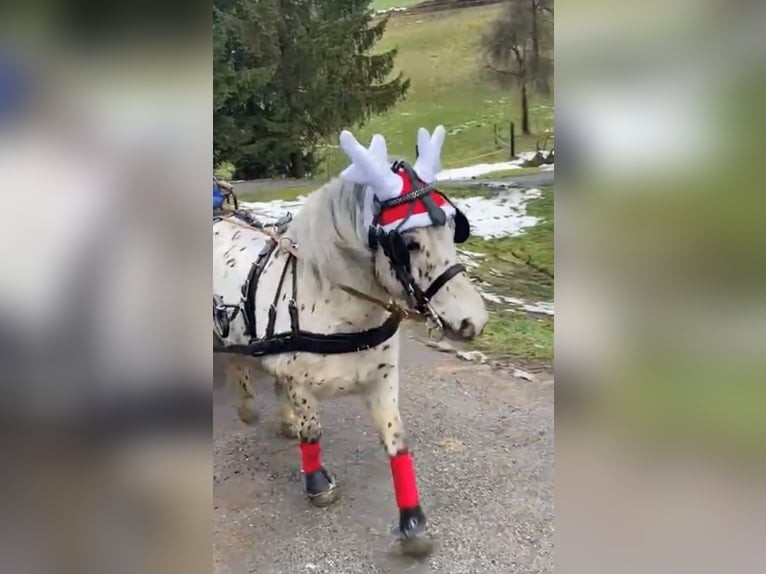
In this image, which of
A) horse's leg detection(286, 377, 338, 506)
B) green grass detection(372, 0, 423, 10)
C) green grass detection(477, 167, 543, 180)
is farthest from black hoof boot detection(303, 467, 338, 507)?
green grass detection(372, 0, 423, 10)

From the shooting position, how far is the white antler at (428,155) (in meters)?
1.55

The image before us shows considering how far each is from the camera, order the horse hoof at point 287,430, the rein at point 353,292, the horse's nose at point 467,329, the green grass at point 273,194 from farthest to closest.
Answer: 1. the horse hoof at point 287,430
2. the green grass at point 273,194
3. the rein at point 353,292
4. the horse's nose at point 467,329

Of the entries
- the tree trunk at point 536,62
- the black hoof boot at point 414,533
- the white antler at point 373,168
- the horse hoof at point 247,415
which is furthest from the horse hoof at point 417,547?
the tree trunk at point 536,62

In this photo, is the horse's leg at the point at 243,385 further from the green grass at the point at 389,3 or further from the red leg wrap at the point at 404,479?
the green grass at the point at 389,3

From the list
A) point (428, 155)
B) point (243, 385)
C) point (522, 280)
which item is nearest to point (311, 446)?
point (243, 385)

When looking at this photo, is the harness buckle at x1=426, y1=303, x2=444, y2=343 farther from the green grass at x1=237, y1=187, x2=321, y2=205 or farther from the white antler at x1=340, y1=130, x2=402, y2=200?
the green grass at x1=237, y1=187, x2=321, y2=205

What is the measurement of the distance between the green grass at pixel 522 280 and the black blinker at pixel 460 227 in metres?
0.05

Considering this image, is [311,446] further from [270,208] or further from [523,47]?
[523,47]

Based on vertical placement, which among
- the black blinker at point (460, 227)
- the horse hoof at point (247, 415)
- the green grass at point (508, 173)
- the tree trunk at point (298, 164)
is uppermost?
the tree trunk at point (298, 164)
